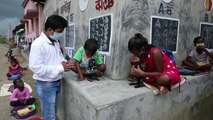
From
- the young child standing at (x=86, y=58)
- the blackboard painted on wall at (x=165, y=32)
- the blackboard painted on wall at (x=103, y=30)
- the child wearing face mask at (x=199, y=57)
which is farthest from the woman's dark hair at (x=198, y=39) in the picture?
the young child standing at (x=86, y=58)

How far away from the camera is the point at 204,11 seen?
516cm

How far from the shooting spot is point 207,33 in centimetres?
545

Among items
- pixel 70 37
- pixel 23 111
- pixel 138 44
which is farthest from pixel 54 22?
pixel 70 37

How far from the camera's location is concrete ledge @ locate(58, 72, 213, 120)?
2.70m

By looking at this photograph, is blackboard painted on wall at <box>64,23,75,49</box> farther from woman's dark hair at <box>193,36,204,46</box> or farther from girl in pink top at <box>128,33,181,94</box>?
woman's dark hair at <box>193,36,204,46</box>

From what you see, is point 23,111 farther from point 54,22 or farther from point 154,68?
point 154,68

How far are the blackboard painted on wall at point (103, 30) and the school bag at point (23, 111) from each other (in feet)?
7.10

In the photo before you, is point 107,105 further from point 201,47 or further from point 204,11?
point 204,11

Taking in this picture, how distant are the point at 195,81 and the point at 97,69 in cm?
187

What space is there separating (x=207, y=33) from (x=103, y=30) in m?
3.06

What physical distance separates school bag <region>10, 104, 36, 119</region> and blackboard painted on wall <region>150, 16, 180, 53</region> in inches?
121

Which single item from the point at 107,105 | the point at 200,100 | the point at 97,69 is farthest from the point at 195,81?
the point at 107,105

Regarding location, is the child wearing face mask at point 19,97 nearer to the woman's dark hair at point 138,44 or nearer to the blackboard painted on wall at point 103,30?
the blackboard painted on wall at point 103,30

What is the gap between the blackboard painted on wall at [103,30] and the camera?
382 cm
